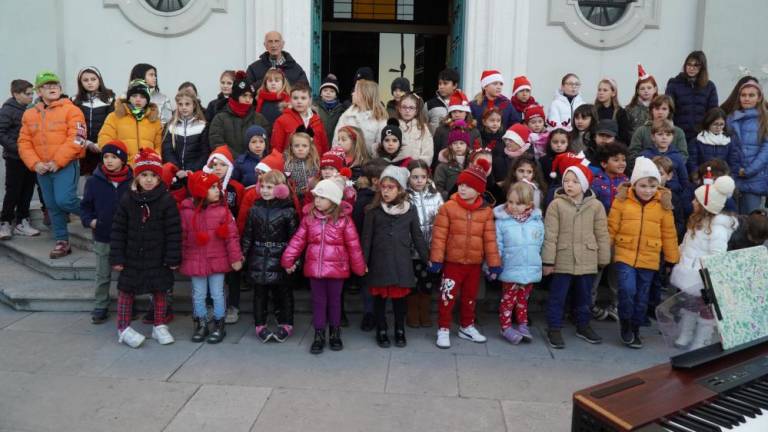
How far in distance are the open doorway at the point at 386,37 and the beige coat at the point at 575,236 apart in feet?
25.1

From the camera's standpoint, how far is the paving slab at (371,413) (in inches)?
144

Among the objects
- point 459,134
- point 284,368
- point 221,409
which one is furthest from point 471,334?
point 221,409

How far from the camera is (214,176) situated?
492 centimetres

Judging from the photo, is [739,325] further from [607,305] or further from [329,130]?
[329,130]

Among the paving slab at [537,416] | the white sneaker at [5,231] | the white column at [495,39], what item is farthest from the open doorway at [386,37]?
the paving slab at [537,416]

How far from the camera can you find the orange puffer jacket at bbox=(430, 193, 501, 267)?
4984 millimetres

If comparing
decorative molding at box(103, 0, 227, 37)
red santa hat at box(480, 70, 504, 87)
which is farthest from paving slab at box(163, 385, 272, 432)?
decorative molding at box(103, 0, 227, 37)

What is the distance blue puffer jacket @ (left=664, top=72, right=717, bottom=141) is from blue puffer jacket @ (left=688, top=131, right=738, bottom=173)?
0.62 metres

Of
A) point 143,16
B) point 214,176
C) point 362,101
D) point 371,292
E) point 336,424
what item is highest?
point 143,16

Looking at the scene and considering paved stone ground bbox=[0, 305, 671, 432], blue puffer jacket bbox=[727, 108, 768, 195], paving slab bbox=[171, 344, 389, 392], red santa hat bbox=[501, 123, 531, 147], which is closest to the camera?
paved stone ground bbox=[0, 305, 671, 432]

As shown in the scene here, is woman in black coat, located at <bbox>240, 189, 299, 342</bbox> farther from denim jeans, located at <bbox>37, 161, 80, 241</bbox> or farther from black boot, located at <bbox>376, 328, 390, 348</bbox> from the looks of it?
denim jeans, located at <bbox>37, 161, 80, 241</bbox>

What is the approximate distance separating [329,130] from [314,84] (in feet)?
7.45

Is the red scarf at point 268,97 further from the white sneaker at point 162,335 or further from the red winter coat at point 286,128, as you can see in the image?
the white sneaker at point 162,335

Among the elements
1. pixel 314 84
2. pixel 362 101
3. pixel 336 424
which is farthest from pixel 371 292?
pixel 314 84
